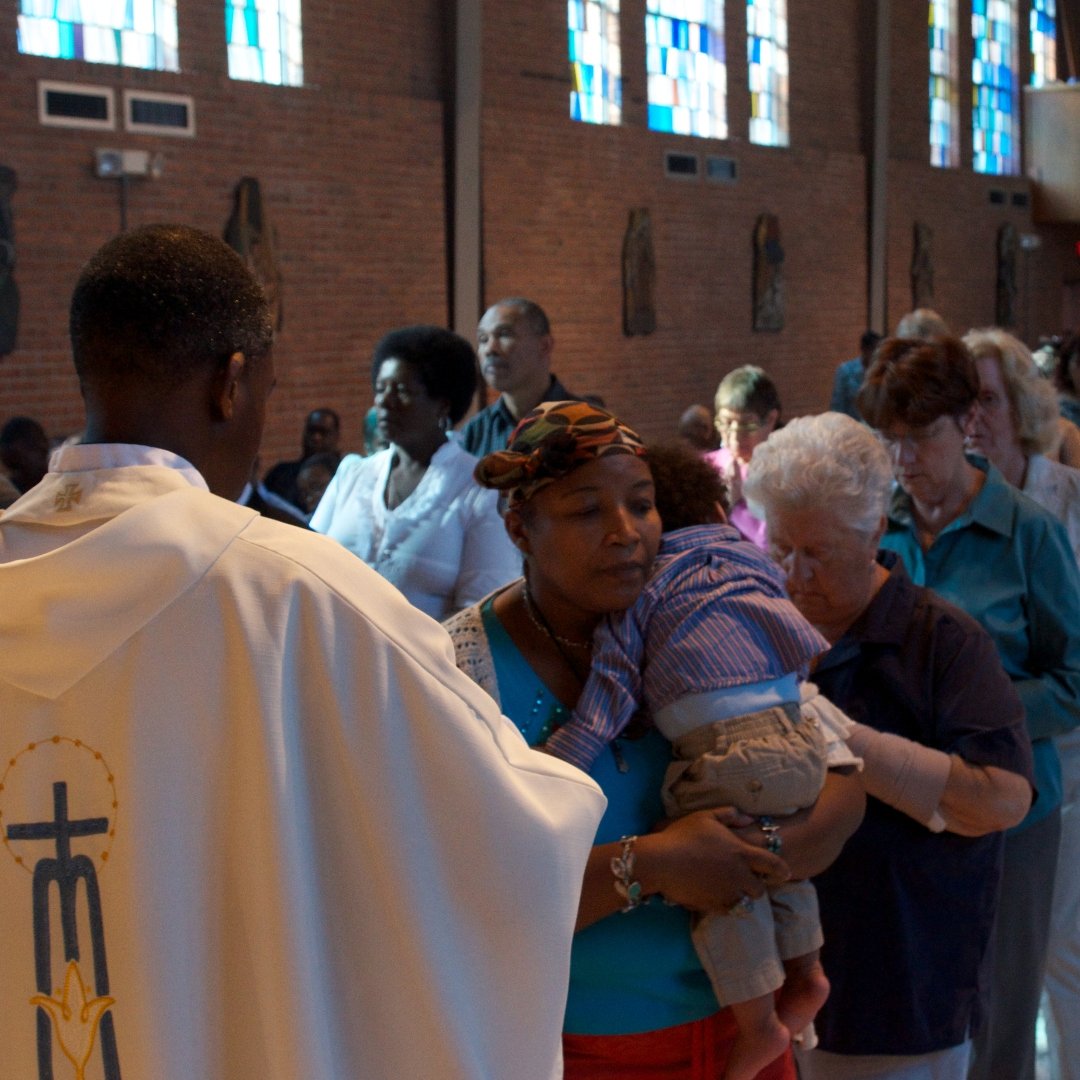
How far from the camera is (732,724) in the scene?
78.0 inches

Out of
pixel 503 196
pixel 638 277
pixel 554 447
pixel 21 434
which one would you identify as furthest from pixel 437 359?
pixel 638 277

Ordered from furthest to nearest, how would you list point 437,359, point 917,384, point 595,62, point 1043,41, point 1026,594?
point 1043,41 → point 595,62 → point 437,359 → point 917,384 → point 1026,594

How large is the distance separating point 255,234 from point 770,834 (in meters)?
9.02

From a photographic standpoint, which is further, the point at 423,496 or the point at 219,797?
the point at 423,496

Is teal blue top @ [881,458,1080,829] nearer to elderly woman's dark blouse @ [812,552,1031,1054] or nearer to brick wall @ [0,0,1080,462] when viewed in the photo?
elderly woman's dark blouse @ [812,552,1031,1054]

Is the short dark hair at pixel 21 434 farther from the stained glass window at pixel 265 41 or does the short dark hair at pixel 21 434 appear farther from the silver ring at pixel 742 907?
the silver ring at pixel 742 907

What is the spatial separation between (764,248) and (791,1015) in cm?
1419

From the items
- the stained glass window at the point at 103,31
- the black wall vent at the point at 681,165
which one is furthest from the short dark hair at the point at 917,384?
the black wall vent at the point at 681,165

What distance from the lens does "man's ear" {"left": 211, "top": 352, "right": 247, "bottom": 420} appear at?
144 centimetres

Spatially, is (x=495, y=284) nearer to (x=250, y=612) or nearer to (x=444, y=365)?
(x=444, y=365)

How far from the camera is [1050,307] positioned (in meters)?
21.8

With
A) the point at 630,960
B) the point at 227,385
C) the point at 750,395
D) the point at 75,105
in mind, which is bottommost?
the point at 630,960

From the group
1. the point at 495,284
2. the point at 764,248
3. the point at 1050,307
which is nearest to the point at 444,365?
the point at 495,284

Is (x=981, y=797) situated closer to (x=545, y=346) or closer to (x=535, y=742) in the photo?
(x=535, y=742)
